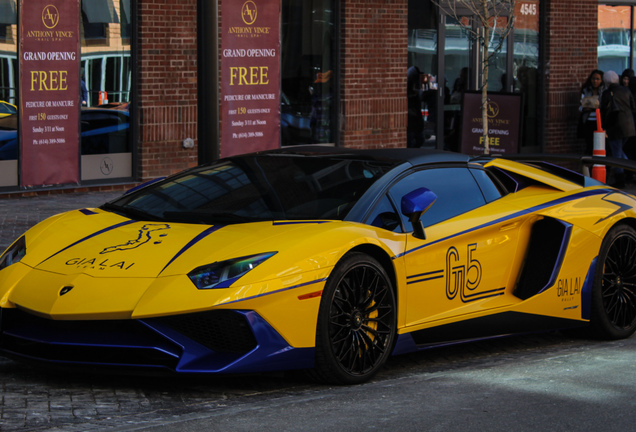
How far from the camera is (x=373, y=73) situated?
17500 millimetres

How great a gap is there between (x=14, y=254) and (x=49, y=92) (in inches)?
311

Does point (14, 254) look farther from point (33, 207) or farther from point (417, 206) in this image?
point (33, 207)

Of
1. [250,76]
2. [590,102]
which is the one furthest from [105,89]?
[590,102]

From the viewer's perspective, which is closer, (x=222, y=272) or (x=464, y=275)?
(x=222, y=272)

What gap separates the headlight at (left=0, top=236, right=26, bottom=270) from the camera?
6.05 meters

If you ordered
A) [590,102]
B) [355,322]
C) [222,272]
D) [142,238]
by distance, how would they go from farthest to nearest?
[590,102]
[142,238]
[355,322]
[222,272]

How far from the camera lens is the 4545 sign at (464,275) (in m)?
6.28

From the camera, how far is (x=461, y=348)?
276 inches

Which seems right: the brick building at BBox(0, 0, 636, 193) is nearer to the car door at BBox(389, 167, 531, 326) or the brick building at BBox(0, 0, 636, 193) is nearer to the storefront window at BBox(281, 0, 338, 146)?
the storefront window at BBox(281, 0, 338, 146)

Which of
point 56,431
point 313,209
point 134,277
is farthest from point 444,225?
point 56,431

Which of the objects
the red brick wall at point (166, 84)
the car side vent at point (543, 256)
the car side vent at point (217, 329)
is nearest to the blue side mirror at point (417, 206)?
the car side vent at point (543, 256)

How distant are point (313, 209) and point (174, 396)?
49.8 inches

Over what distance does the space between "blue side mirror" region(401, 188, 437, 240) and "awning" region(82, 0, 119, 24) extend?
883 centimetres

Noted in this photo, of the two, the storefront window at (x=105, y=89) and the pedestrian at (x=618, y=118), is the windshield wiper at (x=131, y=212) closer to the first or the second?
the storefront window at (x=105, y=89)
